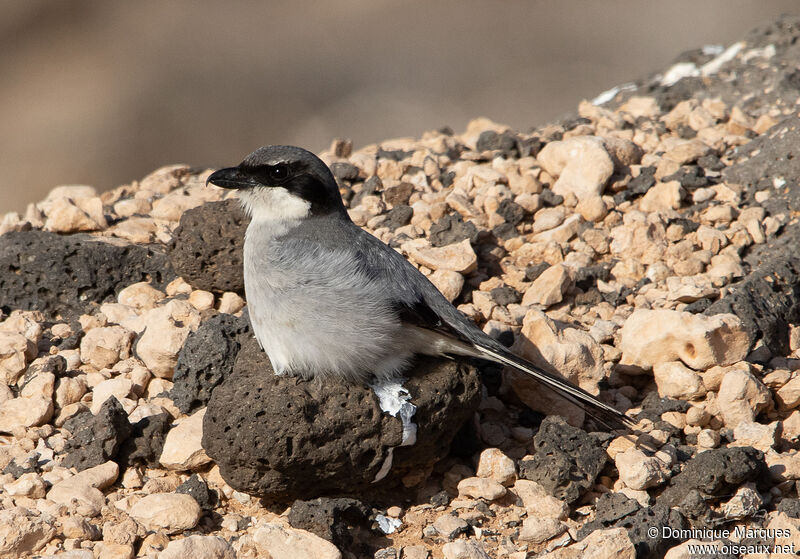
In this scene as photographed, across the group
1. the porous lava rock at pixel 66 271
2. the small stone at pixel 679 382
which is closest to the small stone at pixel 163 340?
the porous lava rock at pixel 66 271

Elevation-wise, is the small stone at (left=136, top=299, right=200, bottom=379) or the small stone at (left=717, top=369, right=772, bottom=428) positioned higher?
the small stone at (left=136, top=299, right=200, bottom=379)

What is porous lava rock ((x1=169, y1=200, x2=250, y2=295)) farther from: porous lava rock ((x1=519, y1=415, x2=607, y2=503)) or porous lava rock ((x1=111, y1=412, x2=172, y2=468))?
porous lava rock ((x1=519, y1=415, x2=607, y2=503))

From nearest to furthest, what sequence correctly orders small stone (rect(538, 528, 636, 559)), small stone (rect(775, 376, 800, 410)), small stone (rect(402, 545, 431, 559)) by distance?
small stone (rect(538, 528, 636, 559)) → small stone (rect(402, 545, 431, 559)) → small stone (rect(775, 376, 800, 410))

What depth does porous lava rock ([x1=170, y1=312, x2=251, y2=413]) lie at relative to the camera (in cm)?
501

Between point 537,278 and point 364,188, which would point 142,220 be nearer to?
point 364,188

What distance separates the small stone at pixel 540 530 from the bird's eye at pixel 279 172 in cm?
237

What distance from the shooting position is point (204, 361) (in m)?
5.04

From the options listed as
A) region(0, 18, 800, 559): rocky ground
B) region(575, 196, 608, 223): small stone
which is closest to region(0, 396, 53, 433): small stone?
region(0, 18, 800, 559): rocky ground

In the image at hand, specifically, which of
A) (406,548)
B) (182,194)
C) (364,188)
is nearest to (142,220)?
(182,194)

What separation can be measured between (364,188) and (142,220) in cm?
181

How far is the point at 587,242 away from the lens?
21.1 ft

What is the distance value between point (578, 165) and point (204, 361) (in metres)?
3.45

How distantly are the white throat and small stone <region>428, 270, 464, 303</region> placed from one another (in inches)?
45.7

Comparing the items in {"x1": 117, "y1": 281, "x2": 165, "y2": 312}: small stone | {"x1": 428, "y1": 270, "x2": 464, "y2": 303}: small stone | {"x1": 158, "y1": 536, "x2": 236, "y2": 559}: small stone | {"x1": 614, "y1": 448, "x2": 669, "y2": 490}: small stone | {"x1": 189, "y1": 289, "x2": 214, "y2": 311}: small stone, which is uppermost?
{"x1": 117, "y1": 281, "x2": 165, "y2": 312}: small stone
